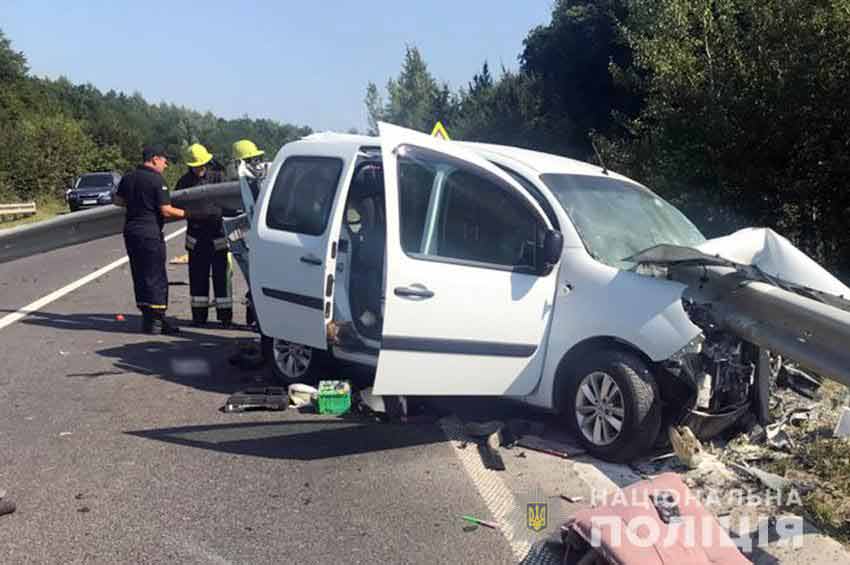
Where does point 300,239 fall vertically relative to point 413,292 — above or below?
above

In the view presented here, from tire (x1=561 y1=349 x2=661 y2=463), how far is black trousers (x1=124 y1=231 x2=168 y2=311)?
5017 millimetres

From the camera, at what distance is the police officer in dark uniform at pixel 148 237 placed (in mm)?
8367

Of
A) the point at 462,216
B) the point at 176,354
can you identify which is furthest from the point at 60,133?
the point at 462,216

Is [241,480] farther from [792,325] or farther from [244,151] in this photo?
[244,151]

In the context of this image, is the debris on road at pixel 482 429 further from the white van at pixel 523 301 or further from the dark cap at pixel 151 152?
the dark cap at pixel 151 152

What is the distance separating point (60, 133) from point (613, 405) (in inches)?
1646

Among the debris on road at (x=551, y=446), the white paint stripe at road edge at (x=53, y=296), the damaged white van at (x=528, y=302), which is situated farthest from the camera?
the white paint stripe at road edge at (x=53, y=296)

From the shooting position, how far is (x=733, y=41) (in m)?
10.1

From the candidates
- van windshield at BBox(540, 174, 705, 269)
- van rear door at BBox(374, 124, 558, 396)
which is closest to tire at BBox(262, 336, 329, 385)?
van rear door at BBox(374, 124, 558, 396)

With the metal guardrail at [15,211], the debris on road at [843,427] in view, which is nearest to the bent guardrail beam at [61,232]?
the debris on road at [843,427]

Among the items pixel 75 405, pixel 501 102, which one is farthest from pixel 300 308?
pixel 501 102

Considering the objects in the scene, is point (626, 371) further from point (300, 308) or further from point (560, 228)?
point (300, 308)

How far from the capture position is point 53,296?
1087cm

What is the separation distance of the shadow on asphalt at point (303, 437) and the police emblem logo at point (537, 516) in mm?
1080
